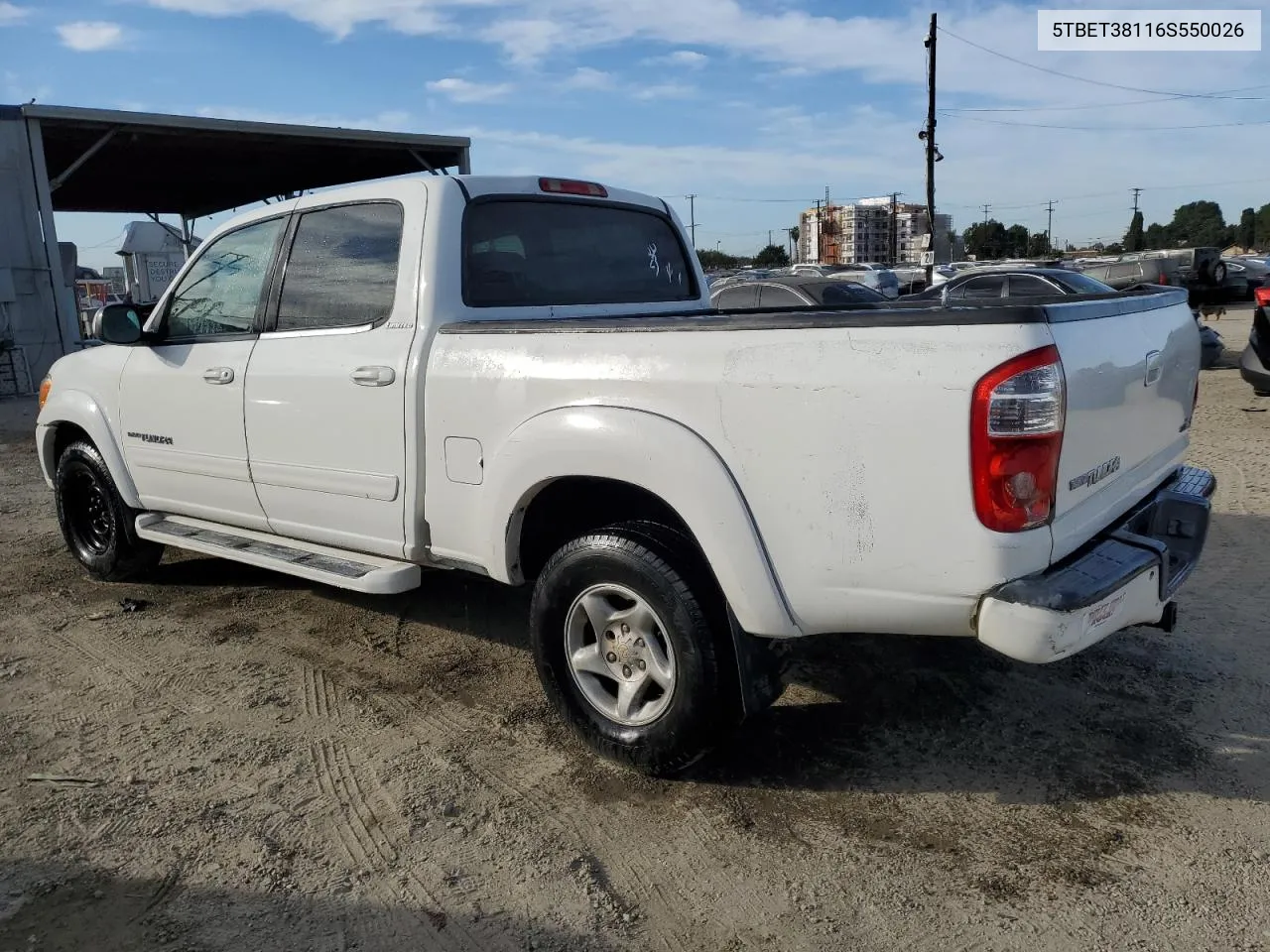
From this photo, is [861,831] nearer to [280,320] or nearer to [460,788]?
[460,788]

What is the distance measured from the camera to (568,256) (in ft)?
14.1

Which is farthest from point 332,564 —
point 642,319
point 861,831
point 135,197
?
point 135,197

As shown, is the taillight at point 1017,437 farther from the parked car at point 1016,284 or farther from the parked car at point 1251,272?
the parked car at point 1251,272

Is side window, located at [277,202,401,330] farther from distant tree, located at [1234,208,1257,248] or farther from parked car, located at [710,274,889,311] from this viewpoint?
distant tree, located at [1234,208,1257,248]

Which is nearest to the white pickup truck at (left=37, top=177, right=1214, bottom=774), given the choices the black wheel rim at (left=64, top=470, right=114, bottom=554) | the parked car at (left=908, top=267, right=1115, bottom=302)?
the black wheel rim at (left=64, top=470, right=114, bottom=554)

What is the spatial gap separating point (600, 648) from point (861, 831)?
100 cm

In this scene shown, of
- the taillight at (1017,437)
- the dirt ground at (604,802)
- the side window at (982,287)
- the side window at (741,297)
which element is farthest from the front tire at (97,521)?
the side window at (982,287)

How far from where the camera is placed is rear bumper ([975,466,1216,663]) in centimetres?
245

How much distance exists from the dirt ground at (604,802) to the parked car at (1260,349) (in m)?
5.55

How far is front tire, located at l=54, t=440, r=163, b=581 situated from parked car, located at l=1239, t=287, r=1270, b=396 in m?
9.46

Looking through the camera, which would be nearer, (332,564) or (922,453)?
(922,453)

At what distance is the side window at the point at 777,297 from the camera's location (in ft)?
43.2

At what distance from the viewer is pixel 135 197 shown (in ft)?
76.2

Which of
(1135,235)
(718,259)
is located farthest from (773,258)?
(1135,235)
